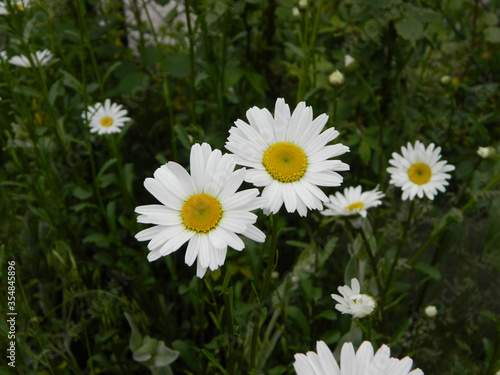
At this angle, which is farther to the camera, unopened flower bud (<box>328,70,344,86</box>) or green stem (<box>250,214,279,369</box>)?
unopened flower bud (<box>328,70,344,86</box>)

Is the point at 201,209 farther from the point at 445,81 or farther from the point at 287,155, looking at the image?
the point at 445,81

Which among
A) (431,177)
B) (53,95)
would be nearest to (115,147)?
(53,95)

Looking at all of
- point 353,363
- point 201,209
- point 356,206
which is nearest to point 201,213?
point 201,209

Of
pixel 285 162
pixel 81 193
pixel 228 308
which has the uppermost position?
pixel 81 193

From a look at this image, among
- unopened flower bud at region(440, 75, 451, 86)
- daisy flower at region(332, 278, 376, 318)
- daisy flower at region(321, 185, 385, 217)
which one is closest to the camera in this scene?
daisy flower at region(332, 278, 376, 318)

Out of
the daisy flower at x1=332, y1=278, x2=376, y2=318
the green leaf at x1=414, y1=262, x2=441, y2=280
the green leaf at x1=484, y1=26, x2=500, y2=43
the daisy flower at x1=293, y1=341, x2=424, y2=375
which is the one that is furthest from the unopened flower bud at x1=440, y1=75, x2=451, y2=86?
the daisy flower at x1=293, y1=341, x2=424, y2=375

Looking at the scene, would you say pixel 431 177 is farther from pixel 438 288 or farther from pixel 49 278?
pixel 49 278

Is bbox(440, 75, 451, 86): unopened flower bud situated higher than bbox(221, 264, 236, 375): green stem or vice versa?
bbox(440, 75, 451, 86): unopened flower bud

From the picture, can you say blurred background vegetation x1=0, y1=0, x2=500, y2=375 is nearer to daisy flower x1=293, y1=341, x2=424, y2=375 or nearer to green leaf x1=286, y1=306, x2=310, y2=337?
green leaf x1=286, y1=306, x2=310, y2=337
